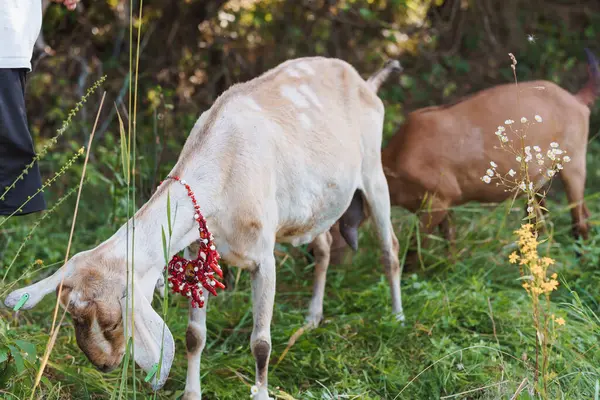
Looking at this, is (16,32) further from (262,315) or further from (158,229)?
(262,315)

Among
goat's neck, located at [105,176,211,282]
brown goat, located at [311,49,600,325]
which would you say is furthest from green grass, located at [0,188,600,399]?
goat's neck, located at [105,176,211,282]

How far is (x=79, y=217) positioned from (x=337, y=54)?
2.63m

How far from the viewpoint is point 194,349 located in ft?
11.1

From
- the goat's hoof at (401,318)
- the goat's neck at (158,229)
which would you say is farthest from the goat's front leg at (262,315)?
the goat's hoof at (401,318)

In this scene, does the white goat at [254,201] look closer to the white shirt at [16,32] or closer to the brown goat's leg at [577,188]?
the white shirt at [16,32]

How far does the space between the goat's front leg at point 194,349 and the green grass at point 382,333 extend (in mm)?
71

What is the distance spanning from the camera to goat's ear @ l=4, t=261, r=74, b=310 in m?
2.62

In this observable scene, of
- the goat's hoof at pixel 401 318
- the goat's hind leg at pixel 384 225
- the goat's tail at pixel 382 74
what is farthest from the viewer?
the goat's tail at pixel 382 74

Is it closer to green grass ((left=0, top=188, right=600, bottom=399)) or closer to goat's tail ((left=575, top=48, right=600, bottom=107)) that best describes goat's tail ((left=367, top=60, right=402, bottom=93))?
green grass ((left=0, top=188, right=600, bottom=399))

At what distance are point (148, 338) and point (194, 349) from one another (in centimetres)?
74

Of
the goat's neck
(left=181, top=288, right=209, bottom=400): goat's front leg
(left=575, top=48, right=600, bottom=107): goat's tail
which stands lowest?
(left=575, top=48, right=600, bottom=107): goat's tail

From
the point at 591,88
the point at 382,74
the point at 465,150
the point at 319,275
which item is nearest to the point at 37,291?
the point at 319,275

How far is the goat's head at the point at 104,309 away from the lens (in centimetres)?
265

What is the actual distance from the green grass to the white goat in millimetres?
223
